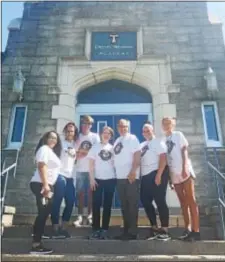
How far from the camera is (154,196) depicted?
3434 mm

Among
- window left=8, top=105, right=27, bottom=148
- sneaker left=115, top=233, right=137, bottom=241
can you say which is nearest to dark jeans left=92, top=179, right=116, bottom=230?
sneaker left=115, top=233, right=137, bottom=241

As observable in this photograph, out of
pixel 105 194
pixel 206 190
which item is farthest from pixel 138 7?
pixel 105 194

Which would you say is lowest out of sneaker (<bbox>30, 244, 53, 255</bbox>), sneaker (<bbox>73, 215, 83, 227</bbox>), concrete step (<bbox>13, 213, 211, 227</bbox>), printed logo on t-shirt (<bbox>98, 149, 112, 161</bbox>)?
sneaker (<bbox>30, 244, 53, 255</bbox>)

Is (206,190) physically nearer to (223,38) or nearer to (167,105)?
(167,105)

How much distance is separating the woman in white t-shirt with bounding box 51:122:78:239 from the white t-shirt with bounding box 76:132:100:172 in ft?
0.39

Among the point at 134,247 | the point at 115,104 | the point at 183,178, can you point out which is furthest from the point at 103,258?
the point at 115,104

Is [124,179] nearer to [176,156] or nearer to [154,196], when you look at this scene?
[154,196]

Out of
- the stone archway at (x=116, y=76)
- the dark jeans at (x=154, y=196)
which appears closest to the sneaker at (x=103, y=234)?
the dark jeans at (x=154, y=196)

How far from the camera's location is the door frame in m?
6.29

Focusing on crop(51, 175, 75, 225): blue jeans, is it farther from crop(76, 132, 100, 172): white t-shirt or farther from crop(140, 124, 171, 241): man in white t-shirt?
crop(140, 124, 171, 241): man in white t-shirt

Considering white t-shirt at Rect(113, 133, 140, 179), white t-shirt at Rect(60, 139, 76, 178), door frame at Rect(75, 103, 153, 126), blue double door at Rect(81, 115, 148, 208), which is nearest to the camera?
white t-shirt at Rect(113, 133, 140, 179)

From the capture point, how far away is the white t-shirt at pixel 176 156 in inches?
138

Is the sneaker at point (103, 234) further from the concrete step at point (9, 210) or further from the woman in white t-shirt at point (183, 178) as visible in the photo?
the concrete step at point (9, 210)

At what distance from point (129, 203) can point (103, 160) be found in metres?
0.59
